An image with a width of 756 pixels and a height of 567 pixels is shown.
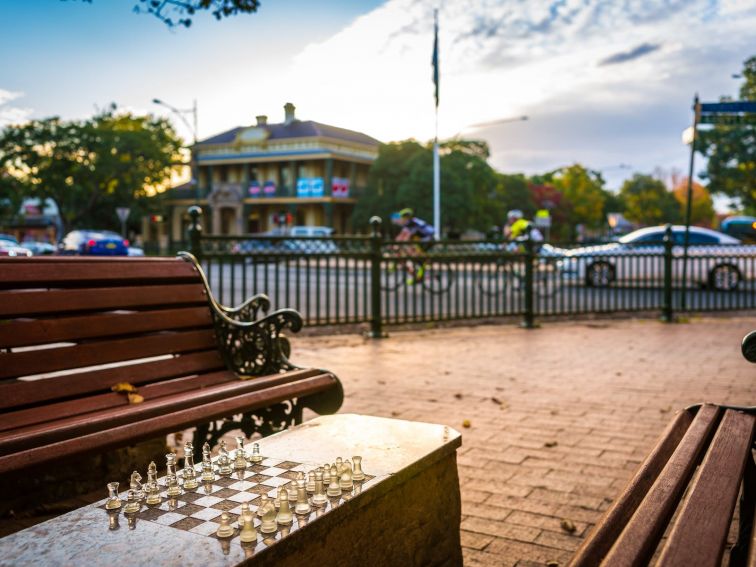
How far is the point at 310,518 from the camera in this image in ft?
6.42

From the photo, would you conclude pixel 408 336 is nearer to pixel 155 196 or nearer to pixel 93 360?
pixel 93 360

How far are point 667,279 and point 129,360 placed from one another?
9.93 m

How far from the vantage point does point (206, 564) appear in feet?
5.59

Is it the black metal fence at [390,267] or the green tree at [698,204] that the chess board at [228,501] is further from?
the green tree at [698,204]

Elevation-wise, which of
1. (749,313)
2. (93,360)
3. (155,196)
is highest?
(155,196)

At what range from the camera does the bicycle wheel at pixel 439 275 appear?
11070 mm

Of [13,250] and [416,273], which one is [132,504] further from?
Result: [13,250]

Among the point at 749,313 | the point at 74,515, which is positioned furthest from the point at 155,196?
the point at 74,515

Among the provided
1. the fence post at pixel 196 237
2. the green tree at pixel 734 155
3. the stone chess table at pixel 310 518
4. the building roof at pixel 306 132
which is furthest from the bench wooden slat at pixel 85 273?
the building roof at pixel 306 132

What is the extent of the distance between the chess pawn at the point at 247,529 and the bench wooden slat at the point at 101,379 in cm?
175

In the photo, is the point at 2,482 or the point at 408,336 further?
the point at 408,336

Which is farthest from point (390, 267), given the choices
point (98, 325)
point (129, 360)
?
point (98, 325)

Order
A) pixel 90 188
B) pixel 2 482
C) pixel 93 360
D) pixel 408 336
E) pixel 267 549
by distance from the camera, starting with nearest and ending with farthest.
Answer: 1. pixel 267 549
2. pixel 2 482
3. pixel 93 360
4. pixel 408 336
5. pixel 90 188

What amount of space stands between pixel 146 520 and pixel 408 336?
8188 millimetres
